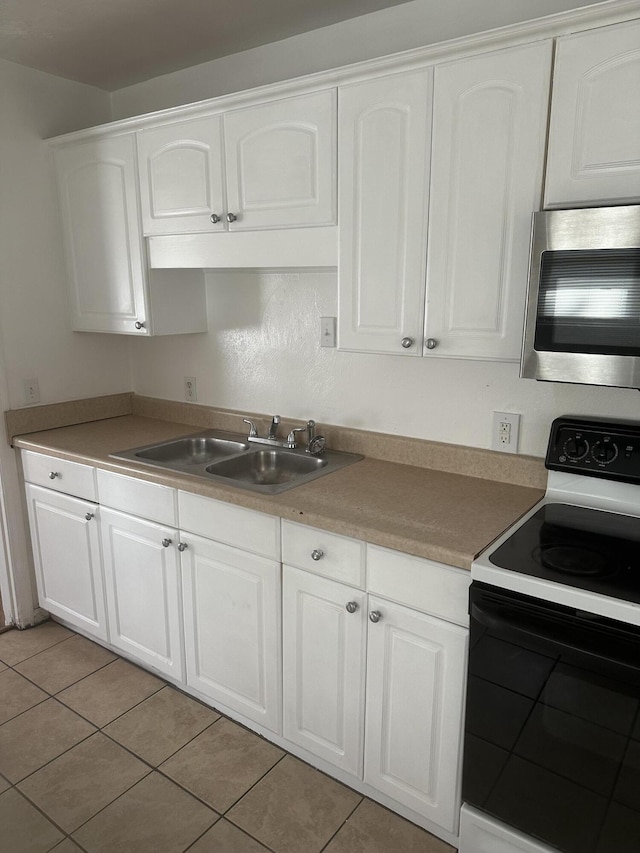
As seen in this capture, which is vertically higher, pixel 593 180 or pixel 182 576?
pixel 593 180

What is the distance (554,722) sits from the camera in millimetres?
1382

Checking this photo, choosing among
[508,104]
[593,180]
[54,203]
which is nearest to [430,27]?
[508,104]

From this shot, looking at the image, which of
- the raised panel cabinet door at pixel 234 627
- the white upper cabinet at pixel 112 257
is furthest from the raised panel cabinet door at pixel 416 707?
the white upper cabinet at pixel 112 257

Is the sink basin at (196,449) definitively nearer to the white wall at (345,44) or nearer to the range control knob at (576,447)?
the range control knob at (576,447)

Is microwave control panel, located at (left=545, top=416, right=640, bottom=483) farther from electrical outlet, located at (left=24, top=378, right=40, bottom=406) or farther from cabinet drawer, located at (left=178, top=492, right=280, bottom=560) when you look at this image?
electrical outlet, located at (left=24, top=378, right=40, bottom=406)

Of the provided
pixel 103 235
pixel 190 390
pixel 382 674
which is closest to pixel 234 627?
pixel 382 674

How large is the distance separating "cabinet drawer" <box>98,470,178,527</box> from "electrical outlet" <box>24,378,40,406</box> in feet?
2.18

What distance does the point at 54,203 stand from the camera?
2.74 metres

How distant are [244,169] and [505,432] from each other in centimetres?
123

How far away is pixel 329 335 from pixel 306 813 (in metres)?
1.60

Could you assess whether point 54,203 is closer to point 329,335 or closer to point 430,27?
point 329,335

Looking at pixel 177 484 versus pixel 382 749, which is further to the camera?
pixel 177 484

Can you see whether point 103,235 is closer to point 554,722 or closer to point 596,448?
point 596,448

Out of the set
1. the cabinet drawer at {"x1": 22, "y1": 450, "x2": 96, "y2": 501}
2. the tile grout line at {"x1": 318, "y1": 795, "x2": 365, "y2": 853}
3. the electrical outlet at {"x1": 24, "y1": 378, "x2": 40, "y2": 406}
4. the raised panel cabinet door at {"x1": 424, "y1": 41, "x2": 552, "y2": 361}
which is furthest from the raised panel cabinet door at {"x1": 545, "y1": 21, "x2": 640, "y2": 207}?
the electrical outlet at {"x1": 24, "y1": 378, "x2": 40, "y2": 406}
